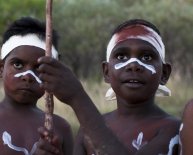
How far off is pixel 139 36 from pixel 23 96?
0.90 meters

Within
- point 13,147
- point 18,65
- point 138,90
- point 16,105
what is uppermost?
point 18,65

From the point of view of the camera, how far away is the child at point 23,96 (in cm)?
466

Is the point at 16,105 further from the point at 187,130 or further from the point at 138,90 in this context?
the point at 187,130

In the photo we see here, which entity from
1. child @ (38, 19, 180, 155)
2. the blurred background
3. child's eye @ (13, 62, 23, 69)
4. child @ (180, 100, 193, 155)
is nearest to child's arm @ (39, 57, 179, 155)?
child @ (180, 100, 193, 155)

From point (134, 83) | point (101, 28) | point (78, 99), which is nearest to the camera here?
point (78, 99)

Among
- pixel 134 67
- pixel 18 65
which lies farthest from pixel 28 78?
pixel 134 67

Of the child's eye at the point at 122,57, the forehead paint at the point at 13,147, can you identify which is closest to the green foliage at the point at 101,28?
the forehead paint at the point at 13,147

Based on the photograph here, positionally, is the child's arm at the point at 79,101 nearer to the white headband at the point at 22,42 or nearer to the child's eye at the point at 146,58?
the child's eye at the point at 146,58

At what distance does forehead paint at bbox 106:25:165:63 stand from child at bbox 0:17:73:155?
1.96 feet

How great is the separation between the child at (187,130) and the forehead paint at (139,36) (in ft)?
2.41

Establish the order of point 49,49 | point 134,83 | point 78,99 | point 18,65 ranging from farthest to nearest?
point 18,65 → point 134,83 → point 49,49 → point 78,99

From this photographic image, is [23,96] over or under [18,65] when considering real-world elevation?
under

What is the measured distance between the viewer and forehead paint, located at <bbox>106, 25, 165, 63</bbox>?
4.22 meters

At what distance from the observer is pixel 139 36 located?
421 centimetres
